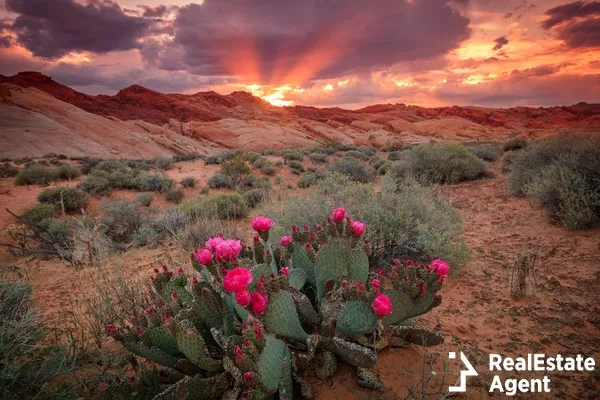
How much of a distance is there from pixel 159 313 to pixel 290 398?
53.1 inches

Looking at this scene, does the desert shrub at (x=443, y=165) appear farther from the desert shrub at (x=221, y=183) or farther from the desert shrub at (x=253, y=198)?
the desert shrub at (x=221, y=183)

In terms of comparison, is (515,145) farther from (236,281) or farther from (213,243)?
(236,281)

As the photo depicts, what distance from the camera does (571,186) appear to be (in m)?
6.21

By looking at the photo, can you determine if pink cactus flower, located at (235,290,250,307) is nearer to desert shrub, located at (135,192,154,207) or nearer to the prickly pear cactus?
the prickly pear cactus

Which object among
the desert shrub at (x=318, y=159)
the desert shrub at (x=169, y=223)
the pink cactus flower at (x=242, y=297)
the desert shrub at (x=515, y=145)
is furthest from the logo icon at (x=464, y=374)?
the desert shrub at (x=515, y=145)

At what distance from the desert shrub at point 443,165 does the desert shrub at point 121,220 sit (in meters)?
8.07

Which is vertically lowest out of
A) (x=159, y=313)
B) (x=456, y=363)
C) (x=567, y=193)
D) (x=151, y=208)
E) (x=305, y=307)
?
(x=151, y=208)

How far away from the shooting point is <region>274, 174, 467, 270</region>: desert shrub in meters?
4.81

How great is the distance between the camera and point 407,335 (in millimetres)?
2674

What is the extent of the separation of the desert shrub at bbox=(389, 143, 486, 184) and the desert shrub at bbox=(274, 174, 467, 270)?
5224 mm

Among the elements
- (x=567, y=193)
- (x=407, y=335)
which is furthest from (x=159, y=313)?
(x=567, y=193)

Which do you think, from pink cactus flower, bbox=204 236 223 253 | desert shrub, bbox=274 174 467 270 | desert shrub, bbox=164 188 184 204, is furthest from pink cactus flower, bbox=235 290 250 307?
desert shrub, bbox=164 188 184 204

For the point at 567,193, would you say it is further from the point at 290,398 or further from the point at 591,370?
the point at 290,398

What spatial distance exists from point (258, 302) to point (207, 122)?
5622 centimetres
